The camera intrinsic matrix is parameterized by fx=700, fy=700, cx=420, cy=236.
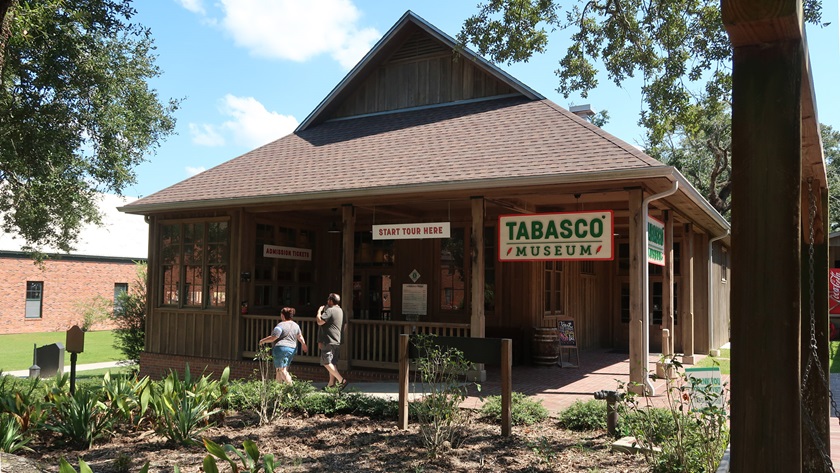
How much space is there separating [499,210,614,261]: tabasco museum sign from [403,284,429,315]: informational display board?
480 centimetres

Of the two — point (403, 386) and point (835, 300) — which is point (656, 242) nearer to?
point (403, 386)

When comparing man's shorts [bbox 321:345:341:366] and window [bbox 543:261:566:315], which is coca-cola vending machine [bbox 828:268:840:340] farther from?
man's shorts [bbox 321:345:341:366]

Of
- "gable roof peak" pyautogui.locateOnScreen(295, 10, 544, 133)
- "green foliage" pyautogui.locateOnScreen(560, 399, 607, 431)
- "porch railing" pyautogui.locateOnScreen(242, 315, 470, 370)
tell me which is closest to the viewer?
"green foliage" pyautogui.locateOnScreen(560, 399, 607, 431)

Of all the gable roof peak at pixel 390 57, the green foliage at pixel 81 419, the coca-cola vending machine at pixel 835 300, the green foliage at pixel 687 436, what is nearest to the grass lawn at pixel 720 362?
the gable roof peak at pixel 390 57

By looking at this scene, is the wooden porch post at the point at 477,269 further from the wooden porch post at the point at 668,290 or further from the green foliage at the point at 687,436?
the green foliage at the point at 687,436

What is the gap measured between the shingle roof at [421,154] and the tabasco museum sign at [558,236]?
0.77 m

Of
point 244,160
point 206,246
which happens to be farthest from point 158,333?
point 244,160

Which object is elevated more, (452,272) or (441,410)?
(452,272)

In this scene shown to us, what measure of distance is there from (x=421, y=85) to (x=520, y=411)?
407 inches

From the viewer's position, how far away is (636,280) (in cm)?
1080

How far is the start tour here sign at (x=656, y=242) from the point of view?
1149cm

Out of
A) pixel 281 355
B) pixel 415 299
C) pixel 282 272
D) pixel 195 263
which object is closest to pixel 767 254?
pixel 281 355

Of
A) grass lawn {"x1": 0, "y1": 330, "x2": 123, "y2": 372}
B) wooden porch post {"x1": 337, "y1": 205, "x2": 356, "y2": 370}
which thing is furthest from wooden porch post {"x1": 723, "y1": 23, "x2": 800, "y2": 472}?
grass lawn {"x1": 0, "y1": 330, "x2": 123, "y2": 372}

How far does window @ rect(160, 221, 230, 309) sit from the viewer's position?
15.0 meters
